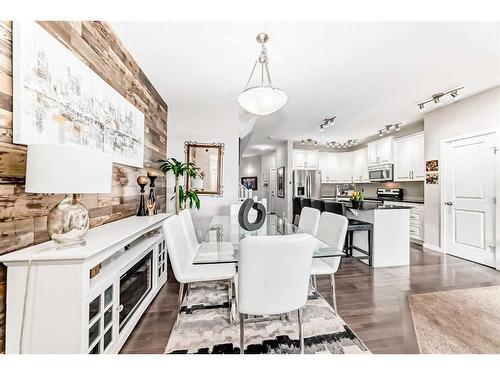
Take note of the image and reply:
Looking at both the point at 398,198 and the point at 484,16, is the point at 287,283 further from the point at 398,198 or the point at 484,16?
the point at 398,198

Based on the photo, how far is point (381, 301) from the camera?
2.22m

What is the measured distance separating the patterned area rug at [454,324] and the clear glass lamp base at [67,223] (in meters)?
1.57

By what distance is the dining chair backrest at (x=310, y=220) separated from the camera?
8.14 ft

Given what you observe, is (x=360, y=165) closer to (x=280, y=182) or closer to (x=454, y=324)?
(x=280, y=182)

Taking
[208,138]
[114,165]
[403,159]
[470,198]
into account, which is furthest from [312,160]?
[114,165]

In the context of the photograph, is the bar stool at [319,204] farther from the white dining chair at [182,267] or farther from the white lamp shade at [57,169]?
the white lamp shade at [57,169]

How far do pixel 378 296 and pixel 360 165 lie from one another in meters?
4.88

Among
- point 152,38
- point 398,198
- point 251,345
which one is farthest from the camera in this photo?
point 398,198

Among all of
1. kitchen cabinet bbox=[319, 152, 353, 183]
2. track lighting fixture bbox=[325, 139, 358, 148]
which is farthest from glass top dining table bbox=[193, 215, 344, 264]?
kitchen cabinet bbox=[319, 152, 353, 183]

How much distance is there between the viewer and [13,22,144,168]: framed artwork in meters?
1.12

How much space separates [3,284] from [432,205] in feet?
17.8

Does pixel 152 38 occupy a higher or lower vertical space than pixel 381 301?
higher

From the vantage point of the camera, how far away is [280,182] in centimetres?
709
